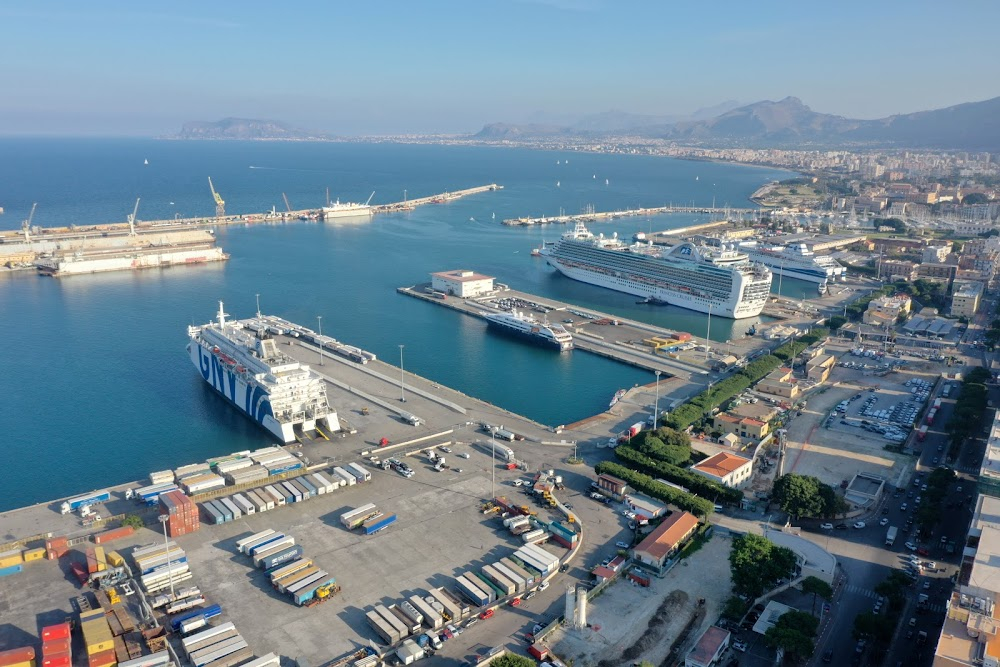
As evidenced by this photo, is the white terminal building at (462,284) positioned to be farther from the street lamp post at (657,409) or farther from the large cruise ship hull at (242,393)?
the street lamp post at (657,409)

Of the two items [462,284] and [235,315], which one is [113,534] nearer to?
[235,315]

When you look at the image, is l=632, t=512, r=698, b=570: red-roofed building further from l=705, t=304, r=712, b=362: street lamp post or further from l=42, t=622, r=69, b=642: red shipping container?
l=705, t=304, r=712, b=362: street lamp post

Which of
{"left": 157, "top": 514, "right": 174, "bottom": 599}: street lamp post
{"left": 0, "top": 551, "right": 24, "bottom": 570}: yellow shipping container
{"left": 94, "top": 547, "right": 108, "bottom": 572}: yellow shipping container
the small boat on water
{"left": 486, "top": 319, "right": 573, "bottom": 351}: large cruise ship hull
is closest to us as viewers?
{"left": 157, "top": 514, "right": 174, "bottom": 599}: street lamp post

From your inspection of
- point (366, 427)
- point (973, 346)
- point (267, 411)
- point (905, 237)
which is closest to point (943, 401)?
point (973, 346)

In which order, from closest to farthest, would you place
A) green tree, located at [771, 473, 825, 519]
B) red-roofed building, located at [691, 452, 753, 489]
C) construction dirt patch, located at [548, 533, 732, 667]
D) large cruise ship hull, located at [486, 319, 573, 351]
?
construction dirt patch, located at [548, 533, 732, 667] → green tree, located at [771, 473, 825, 519] → red-roofed building, located at [691, 452, 753, 489] → large cruise ship hull, located at [486, 319, 573, 351]

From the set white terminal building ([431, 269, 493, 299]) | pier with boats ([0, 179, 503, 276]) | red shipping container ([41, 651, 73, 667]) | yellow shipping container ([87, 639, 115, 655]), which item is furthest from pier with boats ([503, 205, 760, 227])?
red shipping container ([41, 651, 73, 667])

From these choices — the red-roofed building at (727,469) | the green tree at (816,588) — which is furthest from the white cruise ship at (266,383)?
the green tree at (816,588)

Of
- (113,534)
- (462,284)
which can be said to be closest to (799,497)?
(113,534)
